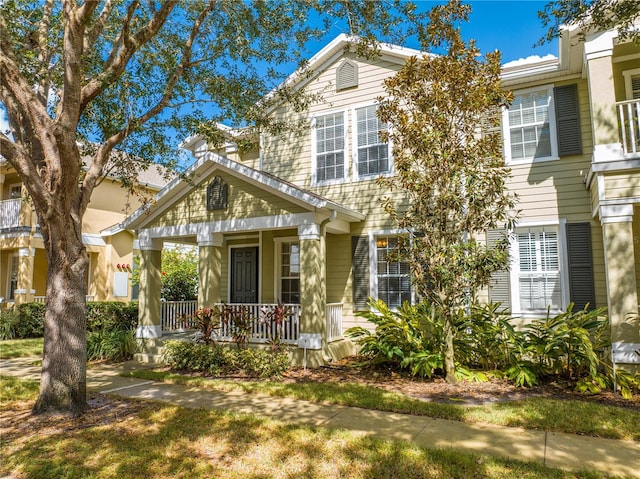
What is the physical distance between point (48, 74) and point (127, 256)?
13363 mm

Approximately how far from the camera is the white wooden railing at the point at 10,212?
16734 millimetres

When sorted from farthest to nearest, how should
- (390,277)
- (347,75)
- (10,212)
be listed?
1. (10,212)
2. (347,75)
3. (390,277)

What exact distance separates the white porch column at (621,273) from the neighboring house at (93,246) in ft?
52.1

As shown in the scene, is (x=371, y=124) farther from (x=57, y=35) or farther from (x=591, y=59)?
(x=57, y=35)

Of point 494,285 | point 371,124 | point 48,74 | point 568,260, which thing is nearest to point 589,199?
point 568,260

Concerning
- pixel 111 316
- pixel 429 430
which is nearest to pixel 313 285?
pixel 429 430

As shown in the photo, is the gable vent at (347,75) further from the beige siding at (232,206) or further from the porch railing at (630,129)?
the porch railing at (630,129)

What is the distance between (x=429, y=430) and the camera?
5.16 m

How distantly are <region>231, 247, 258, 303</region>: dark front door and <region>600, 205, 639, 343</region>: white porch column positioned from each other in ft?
27.4

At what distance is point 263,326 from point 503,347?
16.5 feet

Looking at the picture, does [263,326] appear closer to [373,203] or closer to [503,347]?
[373,203]

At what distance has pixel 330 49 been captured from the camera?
11.3m

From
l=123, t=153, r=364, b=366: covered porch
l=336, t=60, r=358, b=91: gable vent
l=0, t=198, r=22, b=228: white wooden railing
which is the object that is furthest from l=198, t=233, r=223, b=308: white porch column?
l=0, t=198, r=22, b=228: white wooden railing

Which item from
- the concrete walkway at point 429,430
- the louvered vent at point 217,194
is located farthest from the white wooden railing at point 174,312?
the concrete walkway at point 429,430
